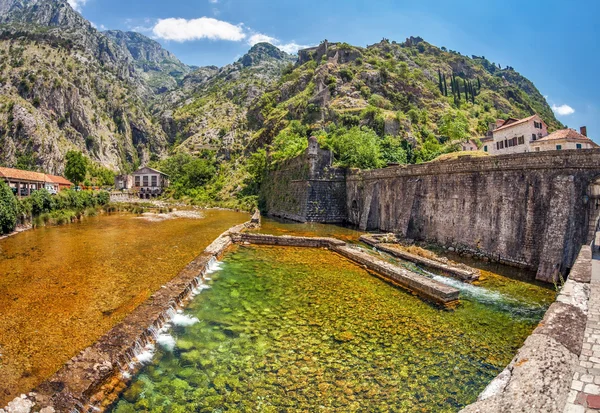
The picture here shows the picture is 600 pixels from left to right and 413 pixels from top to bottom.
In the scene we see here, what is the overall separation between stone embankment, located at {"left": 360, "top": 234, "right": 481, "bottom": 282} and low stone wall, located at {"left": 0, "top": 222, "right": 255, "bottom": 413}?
450 inches

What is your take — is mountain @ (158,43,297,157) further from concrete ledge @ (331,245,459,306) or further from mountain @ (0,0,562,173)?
concrete ledge @ (331,245,459,306)

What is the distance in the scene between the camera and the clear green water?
5.93 meters

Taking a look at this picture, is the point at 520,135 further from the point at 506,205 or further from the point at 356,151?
the point at 506,205

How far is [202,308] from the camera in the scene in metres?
10.2

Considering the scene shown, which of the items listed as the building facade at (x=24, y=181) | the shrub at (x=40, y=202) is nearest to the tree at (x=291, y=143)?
the shrub at (x=40, y=202)

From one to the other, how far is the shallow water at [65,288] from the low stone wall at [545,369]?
25.6 feet

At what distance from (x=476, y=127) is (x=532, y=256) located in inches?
2472

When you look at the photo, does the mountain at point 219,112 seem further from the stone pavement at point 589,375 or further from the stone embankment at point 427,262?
the stone pavement at point 589,375

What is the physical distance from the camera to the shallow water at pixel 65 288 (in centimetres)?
729

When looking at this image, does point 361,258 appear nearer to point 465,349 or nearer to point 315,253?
point 315,253

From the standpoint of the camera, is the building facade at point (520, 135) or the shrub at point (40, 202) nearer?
the shrub at point (40, 202)

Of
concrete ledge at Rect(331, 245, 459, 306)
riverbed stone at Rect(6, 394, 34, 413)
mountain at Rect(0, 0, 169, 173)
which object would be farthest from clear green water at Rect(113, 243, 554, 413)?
mountain at Rect(0, 0, 169, 173)

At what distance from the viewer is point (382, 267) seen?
1455 centimetres

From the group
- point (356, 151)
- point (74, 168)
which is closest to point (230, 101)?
point (74, 168)
